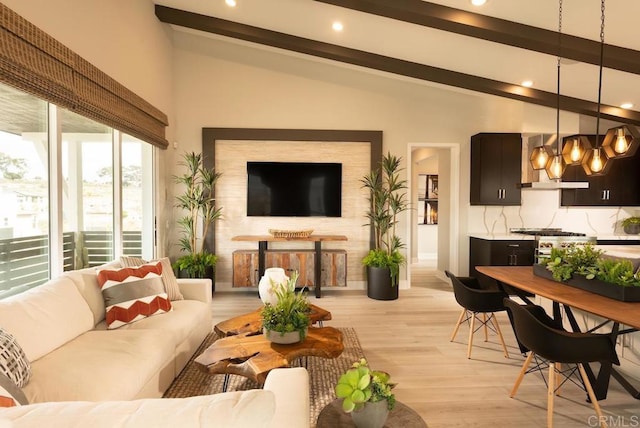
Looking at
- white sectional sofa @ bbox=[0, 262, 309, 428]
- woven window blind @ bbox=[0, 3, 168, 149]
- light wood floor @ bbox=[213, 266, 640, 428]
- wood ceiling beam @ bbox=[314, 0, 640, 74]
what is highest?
wood ceiling beam @ bbox=[314, 0, 640, 74]

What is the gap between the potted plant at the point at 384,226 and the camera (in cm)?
523

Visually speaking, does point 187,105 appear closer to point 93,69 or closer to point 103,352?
point 93,69

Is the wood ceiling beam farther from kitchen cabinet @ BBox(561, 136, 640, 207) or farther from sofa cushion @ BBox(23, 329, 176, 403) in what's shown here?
sofa cushion @ BBox(23, 329, 176, 403)

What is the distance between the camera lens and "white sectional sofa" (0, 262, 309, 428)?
2.84 feet

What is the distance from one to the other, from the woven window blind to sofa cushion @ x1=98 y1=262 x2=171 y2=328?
1.40 meters

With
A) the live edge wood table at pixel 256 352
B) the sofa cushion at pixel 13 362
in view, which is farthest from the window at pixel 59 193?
the live edge wood table at pixel 256 352

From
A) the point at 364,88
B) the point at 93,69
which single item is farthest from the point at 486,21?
the point at 93,69

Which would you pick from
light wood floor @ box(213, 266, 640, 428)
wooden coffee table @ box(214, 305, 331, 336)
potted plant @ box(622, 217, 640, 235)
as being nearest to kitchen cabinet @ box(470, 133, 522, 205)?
light wood floor @ box(213, 266, 640, 428)

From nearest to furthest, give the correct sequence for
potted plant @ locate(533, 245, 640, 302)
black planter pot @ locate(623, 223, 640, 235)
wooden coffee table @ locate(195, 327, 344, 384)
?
wooden coffee table @ locate(195, 327, 344, 384) → potted plant @ locate(533, 245, 640, 302) → black planter pot @ locate(623, 223, 640, 235)

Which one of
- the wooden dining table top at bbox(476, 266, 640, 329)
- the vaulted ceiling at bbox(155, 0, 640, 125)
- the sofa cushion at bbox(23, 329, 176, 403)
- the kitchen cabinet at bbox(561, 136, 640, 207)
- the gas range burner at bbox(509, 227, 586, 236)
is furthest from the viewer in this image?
the kitchen cabinet at bbox(561, 136, 640, 207)

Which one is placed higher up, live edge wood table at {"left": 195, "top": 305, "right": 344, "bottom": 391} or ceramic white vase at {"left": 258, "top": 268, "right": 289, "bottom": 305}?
ceramic white vase at {"left": 258, "top": 268, "right": 289, "bottom": 305}

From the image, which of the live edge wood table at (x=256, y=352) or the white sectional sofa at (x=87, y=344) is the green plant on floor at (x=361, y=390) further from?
the white sectional sofa at (x=87, y=344)

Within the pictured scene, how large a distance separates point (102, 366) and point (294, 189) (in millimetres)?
3946
